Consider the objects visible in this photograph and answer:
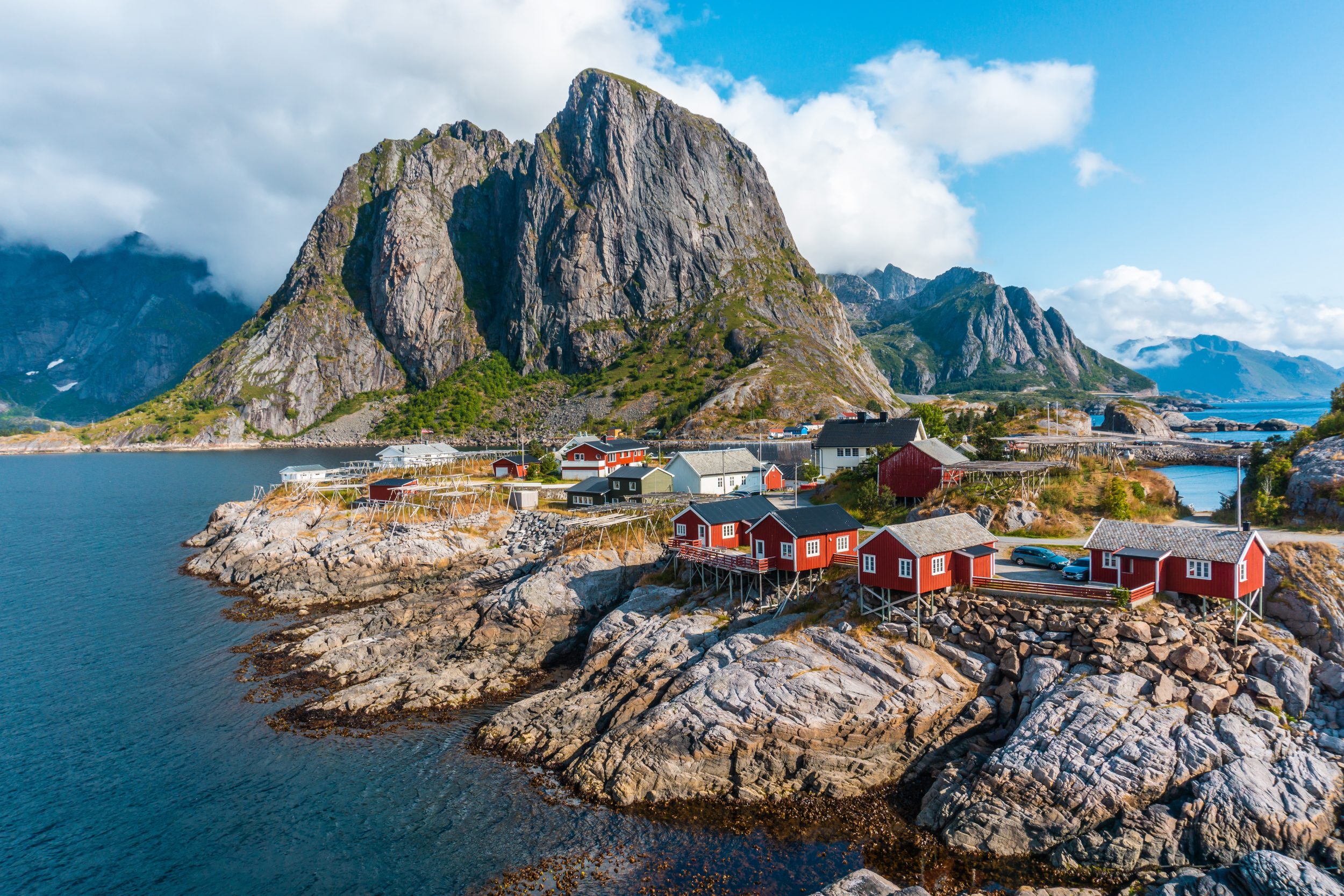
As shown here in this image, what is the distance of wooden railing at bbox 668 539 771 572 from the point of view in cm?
3769

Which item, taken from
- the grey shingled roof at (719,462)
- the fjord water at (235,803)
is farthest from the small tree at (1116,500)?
the grey shingled roof at (719,462)

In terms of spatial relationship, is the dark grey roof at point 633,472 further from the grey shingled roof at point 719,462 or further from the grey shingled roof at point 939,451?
the grey shingled roof at point 939,451

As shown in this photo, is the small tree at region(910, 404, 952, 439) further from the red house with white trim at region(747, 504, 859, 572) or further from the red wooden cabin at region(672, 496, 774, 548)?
the red house with white trim at region(747, 504, 859, 572)

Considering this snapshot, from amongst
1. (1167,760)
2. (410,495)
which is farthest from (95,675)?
(1167,760)

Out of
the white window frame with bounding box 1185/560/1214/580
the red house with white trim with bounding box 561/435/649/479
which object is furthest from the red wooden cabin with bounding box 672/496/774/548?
the red house with white trim with bounding box 561/435/649/479

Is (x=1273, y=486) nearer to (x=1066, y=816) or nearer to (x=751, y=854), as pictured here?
(x=1066, y=816)

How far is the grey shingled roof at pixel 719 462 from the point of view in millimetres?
68375

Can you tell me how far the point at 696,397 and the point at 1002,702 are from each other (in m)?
160

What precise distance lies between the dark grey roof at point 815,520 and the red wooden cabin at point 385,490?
45.9 m

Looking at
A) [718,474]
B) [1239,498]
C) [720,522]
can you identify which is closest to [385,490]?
[718,474]

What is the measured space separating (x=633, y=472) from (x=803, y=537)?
32231 millimetres

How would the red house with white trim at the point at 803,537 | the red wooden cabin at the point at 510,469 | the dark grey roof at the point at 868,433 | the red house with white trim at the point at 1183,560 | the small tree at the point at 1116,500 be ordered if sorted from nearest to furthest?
the red house with white trim at the point at 1183,560
the red house with white trim at the point at 803,537
the small tree at the point at 1116,500
the dark grey roof at the point at 868,433
the red wooden cabin at the point at 510,469

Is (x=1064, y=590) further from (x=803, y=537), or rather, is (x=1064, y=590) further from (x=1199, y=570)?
(x=803, y=537)

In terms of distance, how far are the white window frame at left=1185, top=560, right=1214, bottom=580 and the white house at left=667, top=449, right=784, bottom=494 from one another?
133ft
